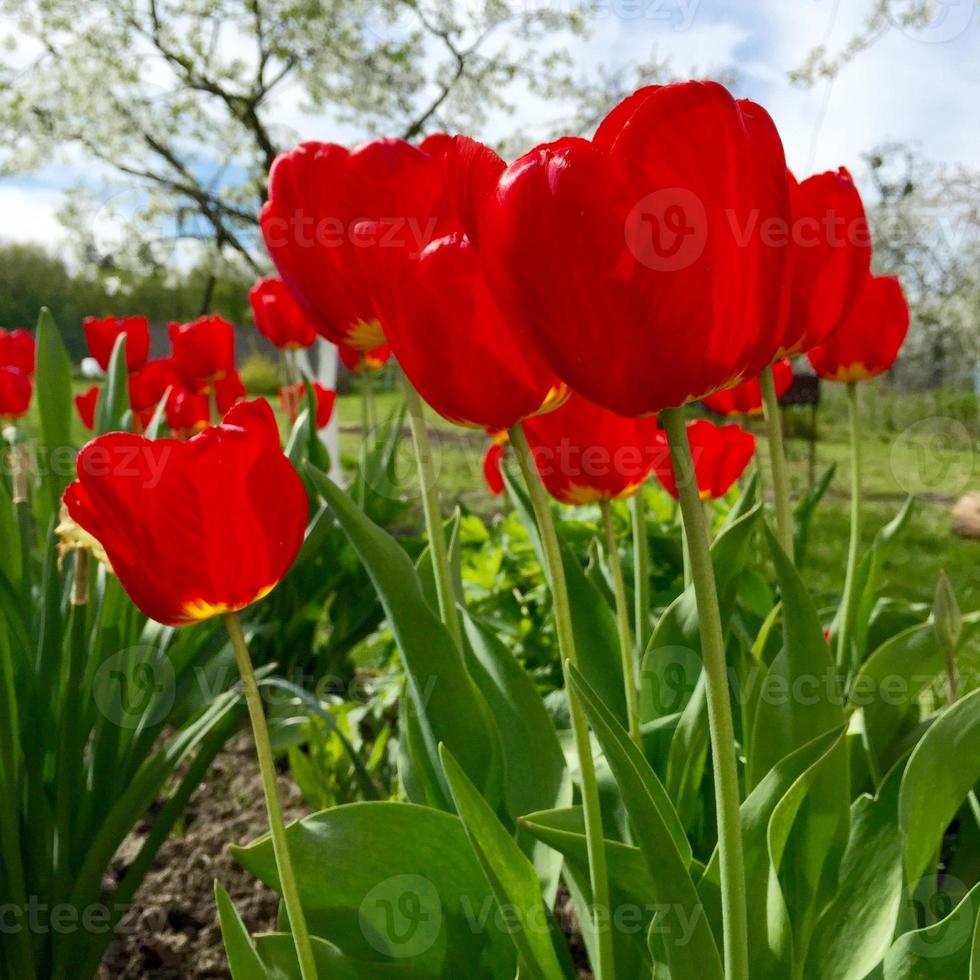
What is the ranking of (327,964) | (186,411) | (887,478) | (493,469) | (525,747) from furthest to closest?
(887,478)
(186,411)
(493,469)
(525,747)
(327,964)

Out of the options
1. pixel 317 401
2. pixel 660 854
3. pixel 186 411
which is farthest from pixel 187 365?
pixel 660 854

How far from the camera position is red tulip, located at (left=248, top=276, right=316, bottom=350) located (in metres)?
2.05

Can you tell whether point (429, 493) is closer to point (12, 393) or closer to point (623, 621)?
point (623, 621)

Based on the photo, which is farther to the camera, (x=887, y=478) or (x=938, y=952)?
(x=887, y=478)

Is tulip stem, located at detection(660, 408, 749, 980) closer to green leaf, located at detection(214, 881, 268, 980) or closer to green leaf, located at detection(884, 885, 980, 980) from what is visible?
green leaf, located at detection(884, 885, 980, 980)

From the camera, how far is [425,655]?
0.79 metres

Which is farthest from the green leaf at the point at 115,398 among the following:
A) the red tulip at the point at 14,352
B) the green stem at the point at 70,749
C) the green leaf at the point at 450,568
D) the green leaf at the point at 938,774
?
the green leaf at the point at 938,774

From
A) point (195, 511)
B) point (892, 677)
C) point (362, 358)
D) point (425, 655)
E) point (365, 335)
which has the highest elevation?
point (362, 358)

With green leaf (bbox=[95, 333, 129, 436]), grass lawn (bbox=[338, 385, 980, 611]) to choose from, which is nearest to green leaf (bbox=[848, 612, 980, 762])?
green leaf (bbox=[95, 333, 129, 436])

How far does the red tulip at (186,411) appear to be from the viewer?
203cm

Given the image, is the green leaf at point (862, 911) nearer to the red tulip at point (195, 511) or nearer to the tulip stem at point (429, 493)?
the tulip stem at point (429, 493)

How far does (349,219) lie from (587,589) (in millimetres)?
497

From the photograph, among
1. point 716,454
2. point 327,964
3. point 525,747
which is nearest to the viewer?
point 327,964

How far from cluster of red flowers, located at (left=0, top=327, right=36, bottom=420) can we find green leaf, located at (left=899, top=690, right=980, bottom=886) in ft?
6.45
